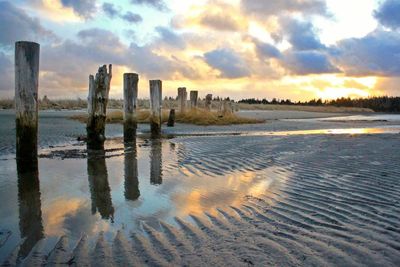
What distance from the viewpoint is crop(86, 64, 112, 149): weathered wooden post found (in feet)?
42.6

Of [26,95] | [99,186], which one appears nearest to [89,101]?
[26,95]

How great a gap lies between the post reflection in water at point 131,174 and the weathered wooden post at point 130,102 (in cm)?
283

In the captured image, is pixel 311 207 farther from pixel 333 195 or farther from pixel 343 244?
pixel 343 244

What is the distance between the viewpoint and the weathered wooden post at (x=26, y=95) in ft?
28.9

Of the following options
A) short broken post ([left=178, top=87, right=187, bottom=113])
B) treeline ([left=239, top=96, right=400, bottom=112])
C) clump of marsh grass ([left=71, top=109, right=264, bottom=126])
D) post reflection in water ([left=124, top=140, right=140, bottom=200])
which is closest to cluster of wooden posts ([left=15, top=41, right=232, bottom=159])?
post reflection in water ([left=124, top=140, right=140, bottom=200])

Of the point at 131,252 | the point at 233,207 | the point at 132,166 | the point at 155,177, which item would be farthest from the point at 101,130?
the point at 131,252

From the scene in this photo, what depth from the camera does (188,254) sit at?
3.79m

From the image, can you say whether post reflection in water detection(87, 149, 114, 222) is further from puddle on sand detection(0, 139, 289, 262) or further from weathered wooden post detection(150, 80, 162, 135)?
weathered wooden post detection(150, 80, 162, 135)

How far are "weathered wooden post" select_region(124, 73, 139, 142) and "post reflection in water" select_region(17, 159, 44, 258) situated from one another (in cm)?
Answer: 699

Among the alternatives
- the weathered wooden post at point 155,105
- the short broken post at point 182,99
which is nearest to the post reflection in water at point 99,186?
the weathered wooden post at point 155,105

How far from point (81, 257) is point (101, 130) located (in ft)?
31.4

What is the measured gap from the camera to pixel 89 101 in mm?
13477

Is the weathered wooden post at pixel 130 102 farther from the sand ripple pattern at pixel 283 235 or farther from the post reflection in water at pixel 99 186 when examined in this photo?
the sand ripple pattern at pixel 283 235

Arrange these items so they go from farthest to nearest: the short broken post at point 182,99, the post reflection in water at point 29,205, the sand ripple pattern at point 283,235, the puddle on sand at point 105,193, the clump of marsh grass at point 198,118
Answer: the short broken post at point 182,99 → the clump of marsh grass at point 198,118 → the puddle on sand at point 105,193 → the post reflection in water at point 29,205 → the sand ripple pattern at point 283,235
